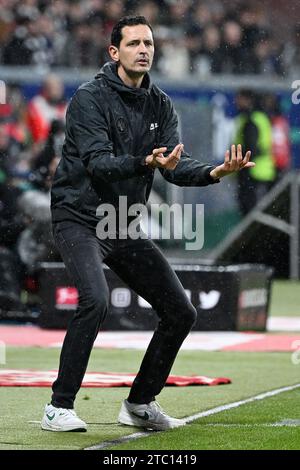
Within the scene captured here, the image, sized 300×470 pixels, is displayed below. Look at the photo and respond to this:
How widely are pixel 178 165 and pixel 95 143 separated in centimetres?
53

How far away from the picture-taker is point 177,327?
7.22 m

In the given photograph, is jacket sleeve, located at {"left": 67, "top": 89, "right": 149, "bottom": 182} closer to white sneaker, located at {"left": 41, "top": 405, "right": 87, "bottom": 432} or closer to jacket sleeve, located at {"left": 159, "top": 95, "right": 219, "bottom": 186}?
jacket sleeve, located at {"left": 159, "top": 95, "right": 219, "bottom": 186}

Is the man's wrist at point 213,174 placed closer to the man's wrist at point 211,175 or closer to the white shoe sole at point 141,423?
the man's wrist at point 211,175

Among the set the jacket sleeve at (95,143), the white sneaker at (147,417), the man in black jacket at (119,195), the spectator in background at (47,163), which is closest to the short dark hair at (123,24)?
the man in black jacket at (119,195)

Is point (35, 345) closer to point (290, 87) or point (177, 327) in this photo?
point (177, 327)

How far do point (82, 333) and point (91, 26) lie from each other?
1625 cm

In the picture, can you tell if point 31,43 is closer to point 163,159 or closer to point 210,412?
point 210,412

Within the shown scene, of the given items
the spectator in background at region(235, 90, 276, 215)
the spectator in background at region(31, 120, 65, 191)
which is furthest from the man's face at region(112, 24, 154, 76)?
the spectator in background at region(235, 90, 276, 215)

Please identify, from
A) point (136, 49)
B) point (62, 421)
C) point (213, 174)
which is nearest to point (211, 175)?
point (213, 174)

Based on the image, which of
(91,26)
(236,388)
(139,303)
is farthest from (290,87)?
(236,388)

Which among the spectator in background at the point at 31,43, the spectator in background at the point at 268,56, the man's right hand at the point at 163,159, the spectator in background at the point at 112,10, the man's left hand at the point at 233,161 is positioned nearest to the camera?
the man's right hand at the point at 163,159

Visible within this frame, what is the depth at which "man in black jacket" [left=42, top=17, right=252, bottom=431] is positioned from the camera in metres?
6.87

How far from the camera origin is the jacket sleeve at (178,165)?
7012mm

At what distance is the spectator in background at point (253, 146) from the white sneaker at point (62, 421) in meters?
13.2
